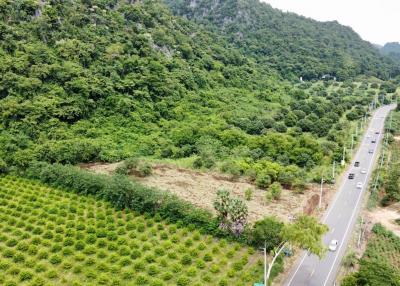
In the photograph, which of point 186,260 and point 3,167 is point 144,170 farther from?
point 186,260

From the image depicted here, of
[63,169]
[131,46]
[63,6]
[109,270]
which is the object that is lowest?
[109,270]

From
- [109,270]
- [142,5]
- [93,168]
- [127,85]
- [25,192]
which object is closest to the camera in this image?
→ [109,270]

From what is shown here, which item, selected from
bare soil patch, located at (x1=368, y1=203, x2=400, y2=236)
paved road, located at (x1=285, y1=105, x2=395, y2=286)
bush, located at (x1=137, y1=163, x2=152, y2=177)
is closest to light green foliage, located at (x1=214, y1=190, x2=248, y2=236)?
paved road, located at (x1=285, y1=105, x2=395, y2=286)

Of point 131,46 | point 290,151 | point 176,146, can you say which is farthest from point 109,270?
point 131,46

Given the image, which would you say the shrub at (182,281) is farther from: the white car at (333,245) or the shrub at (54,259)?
the white car at (333,245)

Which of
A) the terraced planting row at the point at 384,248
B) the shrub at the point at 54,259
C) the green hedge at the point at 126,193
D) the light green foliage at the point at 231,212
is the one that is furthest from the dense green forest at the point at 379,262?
the shrub at the point at 54,259

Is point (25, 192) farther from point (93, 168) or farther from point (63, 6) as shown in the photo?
point (63, 6)

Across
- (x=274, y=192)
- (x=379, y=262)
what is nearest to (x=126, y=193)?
(x=274, y=192)
